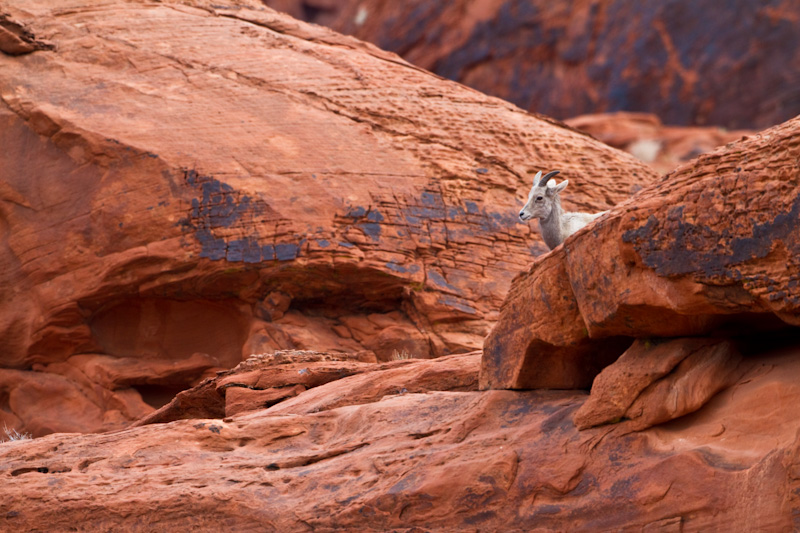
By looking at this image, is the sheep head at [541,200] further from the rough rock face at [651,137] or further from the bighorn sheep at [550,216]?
the rough rock face at [651,137]

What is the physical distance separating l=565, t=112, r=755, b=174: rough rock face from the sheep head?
531 inches

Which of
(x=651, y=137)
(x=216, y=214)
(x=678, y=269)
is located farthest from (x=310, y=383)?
(x=651, y=137)

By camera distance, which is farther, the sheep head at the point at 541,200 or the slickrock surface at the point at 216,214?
the slickrock surface at the point at 216,214

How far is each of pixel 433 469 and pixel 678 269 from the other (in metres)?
2.20

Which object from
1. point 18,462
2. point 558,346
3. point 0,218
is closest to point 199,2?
point 0,218

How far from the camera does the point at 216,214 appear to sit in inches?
513

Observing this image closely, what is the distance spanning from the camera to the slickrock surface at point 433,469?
18.3 ft

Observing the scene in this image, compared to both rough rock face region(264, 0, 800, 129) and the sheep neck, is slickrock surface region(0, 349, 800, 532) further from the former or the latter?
rough rock face region(264, 0, 800, 129)

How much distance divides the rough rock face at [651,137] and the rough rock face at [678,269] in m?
16.7

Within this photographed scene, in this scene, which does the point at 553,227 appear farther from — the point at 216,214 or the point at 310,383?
the point at 216,214

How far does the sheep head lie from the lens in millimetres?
9969

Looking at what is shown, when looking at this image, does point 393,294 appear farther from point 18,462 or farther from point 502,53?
point 502,53

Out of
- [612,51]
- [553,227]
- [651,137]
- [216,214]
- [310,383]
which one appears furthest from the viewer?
[612,51]

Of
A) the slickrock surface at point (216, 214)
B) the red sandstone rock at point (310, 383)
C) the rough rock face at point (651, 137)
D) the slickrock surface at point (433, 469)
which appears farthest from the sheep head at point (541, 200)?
the rough rock face at point (651, 137)
